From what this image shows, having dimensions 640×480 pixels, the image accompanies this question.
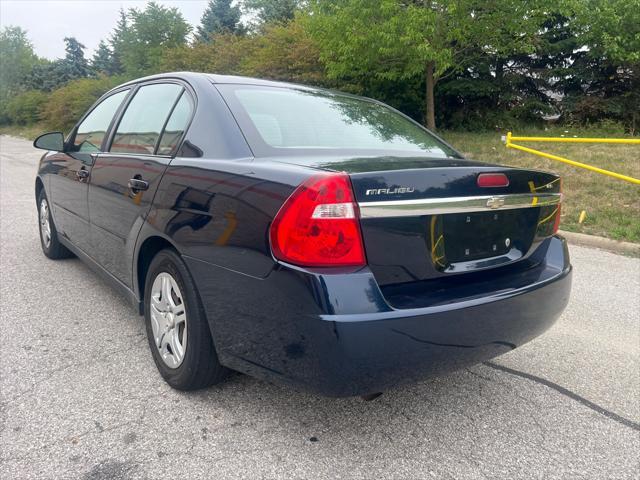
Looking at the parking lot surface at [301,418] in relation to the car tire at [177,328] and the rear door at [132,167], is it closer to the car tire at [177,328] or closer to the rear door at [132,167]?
the car tire at [177,328]

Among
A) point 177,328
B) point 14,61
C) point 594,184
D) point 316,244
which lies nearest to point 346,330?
point 316,244

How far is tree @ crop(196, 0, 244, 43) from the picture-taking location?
38.0 m

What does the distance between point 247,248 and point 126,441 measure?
0.99 m

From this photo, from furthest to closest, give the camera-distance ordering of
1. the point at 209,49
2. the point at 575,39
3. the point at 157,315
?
the point at 209,49 → the point at 575,39 → the point at 157,315

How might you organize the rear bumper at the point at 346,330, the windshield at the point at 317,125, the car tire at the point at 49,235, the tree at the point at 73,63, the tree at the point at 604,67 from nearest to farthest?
the rear bumper at the point at 346,330, the windshield at the point at 317,125, the car tire at the point at 49,235, the tree at the point at 604,67, the tree at the point at 73,63

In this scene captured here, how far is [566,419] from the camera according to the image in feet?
8.29

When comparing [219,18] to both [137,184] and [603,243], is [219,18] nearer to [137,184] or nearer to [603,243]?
[603,243]

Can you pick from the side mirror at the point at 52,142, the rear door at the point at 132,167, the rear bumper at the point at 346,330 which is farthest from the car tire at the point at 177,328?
the side mirror at the point at 52,142

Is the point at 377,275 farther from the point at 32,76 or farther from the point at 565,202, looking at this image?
the point at 32,76

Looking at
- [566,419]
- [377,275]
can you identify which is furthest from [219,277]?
[566,419]

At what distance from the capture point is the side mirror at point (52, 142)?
4.27 m

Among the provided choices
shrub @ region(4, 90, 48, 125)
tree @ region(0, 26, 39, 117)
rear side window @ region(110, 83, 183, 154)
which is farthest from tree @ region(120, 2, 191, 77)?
rear side window @ region(110, 83, 183, 154)

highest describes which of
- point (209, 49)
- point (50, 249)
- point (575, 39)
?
point (209, 49)

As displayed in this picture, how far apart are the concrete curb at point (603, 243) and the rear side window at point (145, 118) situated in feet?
17.9
